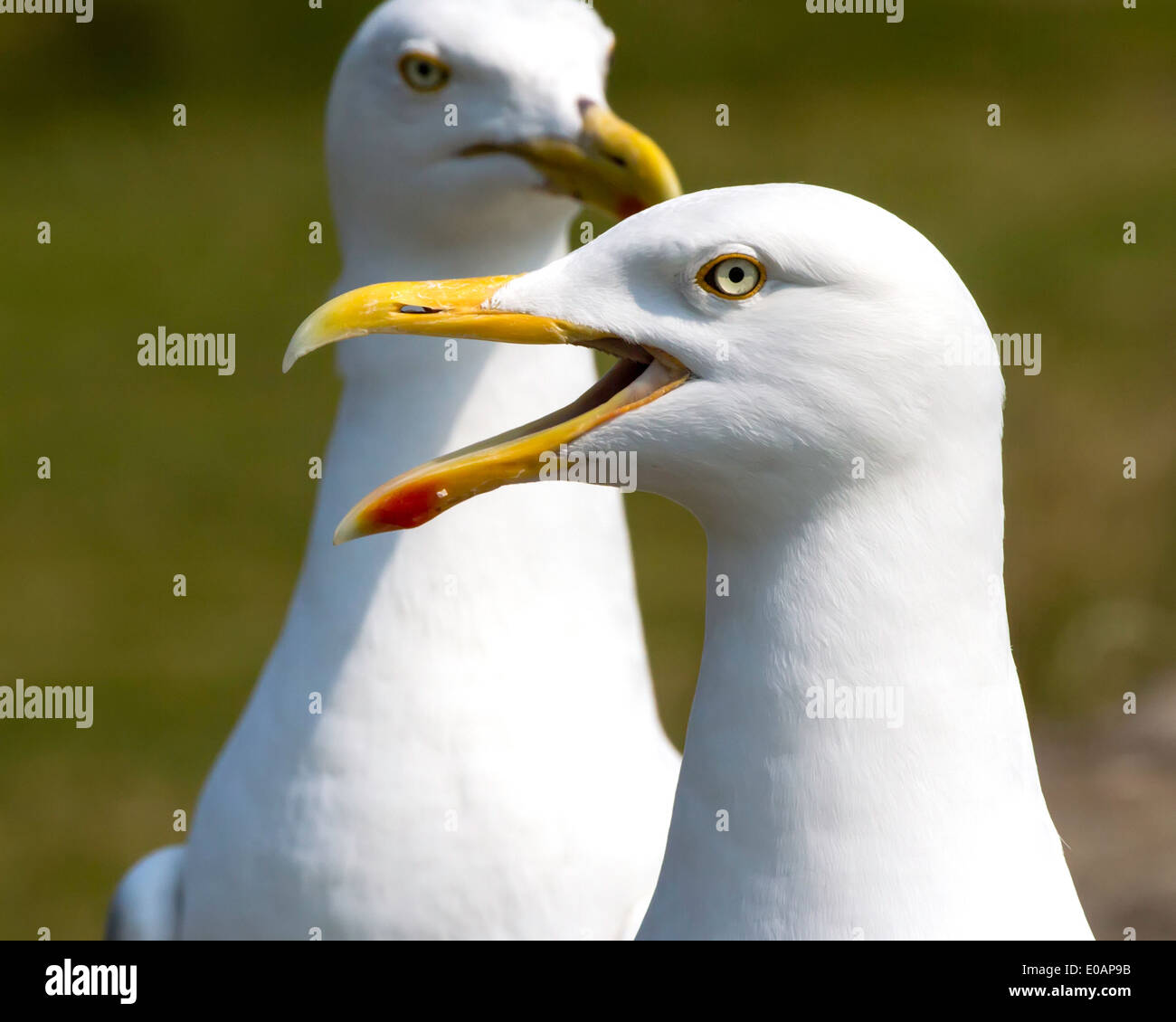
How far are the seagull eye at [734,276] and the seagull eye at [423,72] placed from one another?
4.49ft

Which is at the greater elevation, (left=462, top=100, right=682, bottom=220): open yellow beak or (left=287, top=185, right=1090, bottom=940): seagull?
(left=462, top=100, right=682, bottom=220): open yellow beak

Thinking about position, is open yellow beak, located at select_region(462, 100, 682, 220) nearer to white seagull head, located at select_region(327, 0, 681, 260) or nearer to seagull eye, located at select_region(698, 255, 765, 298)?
white seagull head, located at select_region(327, 0, 681, 260)

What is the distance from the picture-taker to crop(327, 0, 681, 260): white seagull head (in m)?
3.38

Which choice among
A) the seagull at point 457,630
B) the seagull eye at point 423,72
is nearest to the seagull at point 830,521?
the seagull at point 457,630

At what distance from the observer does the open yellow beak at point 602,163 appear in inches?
129

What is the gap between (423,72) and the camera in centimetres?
344

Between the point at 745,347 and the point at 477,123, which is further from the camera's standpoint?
the point at 477,123

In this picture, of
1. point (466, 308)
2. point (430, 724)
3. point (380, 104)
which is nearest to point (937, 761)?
point (466, 308)

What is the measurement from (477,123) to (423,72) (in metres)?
0.15

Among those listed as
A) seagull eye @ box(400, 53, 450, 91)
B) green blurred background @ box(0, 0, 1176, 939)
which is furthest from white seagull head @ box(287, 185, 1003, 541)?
green blurred background @ box(0, 0, 1176, 939)

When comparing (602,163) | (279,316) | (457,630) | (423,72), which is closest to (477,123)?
(423,72)

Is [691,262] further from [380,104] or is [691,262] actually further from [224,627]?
[224,627]

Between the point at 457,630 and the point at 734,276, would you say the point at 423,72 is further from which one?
the point at 734,276

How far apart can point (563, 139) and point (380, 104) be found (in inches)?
14.5
